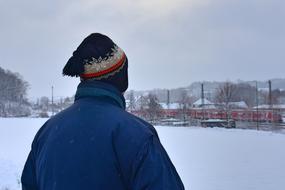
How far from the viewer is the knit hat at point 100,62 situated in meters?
1.91

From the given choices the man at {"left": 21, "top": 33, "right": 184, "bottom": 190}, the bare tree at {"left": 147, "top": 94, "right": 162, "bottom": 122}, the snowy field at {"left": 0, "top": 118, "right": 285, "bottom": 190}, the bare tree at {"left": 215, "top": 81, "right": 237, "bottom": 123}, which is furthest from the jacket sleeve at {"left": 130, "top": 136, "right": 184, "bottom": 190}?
the bare tree at {"left": 147, "top": 94, "right": 162, "bottom": 122}

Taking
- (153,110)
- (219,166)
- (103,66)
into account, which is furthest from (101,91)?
(153,110)

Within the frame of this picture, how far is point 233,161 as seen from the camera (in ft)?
59.4

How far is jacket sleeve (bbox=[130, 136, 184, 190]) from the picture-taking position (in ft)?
5.45

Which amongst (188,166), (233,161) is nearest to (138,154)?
(188,166)

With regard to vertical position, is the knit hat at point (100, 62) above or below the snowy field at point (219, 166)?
above

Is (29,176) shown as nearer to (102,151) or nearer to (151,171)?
(102,151)

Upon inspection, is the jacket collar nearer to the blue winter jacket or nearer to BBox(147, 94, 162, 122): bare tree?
the blue winter jacket

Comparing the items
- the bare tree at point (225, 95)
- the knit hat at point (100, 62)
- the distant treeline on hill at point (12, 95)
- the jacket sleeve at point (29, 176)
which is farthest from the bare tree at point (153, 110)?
the knit hat at point (100, 62)

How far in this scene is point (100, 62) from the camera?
6.26 feet

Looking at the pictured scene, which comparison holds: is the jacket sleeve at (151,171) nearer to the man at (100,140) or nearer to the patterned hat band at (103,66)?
the man at (100,140)

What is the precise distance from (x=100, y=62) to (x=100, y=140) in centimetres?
35

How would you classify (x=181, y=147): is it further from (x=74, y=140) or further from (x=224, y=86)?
(x=224, y=86)

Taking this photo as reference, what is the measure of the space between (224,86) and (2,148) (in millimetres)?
37215
